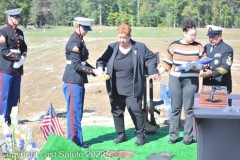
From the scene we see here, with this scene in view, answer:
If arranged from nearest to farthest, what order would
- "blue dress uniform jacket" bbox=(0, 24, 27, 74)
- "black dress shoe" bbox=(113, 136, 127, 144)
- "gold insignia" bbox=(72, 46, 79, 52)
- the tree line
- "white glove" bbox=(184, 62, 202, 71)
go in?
1. "white glove" bbox=(184, 62, 202, 71)
2. "gold insignia" bbox=(72, 46, 79, 52)
3. "black dress shoe" bbox=(113, 136, 127, 144)
4. "blue dress uniform jacket" bbox=(0, 24, 27, 74)
5. the tree line

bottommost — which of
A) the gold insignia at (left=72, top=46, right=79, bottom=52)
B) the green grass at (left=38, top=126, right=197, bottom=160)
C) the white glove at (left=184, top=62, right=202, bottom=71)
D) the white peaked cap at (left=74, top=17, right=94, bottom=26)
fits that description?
the green grass at (left=38, top=126, right=197, bottom=160)

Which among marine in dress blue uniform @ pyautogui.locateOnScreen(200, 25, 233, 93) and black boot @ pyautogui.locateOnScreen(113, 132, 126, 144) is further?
black boot @ pyautogui.locateOnScreen(113, 132, 126, 144)

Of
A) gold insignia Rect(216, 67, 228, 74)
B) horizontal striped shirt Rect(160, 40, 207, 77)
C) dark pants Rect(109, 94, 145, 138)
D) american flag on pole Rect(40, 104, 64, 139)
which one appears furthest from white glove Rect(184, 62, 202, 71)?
american flag on pole Rect(40, 104, 64, 139)

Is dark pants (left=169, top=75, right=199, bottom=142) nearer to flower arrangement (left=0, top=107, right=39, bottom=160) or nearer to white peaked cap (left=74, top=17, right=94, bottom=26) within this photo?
white peaked cap (left=74, top=17, right=94, bottom=26)

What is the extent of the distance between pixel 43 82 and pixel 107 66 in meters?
7.38

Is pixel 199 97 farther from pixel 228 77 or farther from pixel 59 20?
pixel 59 20

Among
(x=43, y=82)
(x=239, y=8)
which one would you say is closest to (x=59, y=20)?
(x=239, y=8)

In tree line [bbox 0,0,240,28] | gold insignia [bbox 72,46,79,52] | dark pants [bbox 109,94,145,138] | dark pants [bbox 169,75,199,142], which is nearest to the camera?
gold insignia [bbox 72,46,79,52]

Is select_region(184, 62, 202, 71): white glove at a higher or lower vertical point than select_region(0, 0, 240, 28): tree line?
higher

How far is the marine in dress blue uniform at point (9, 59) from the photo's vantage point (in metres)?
6.85

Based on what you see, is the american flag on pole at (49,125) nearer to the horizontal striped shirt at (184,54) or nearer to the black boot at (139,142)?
the black boot at (139,142)

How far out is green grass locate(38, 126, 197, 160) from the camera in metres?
4.70

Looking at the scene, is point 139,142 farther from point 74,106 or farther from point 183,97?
point 74,106

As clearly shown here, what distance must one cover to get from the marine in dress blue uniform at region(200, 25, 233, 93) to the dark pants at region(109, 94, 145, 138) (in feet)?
3.27
